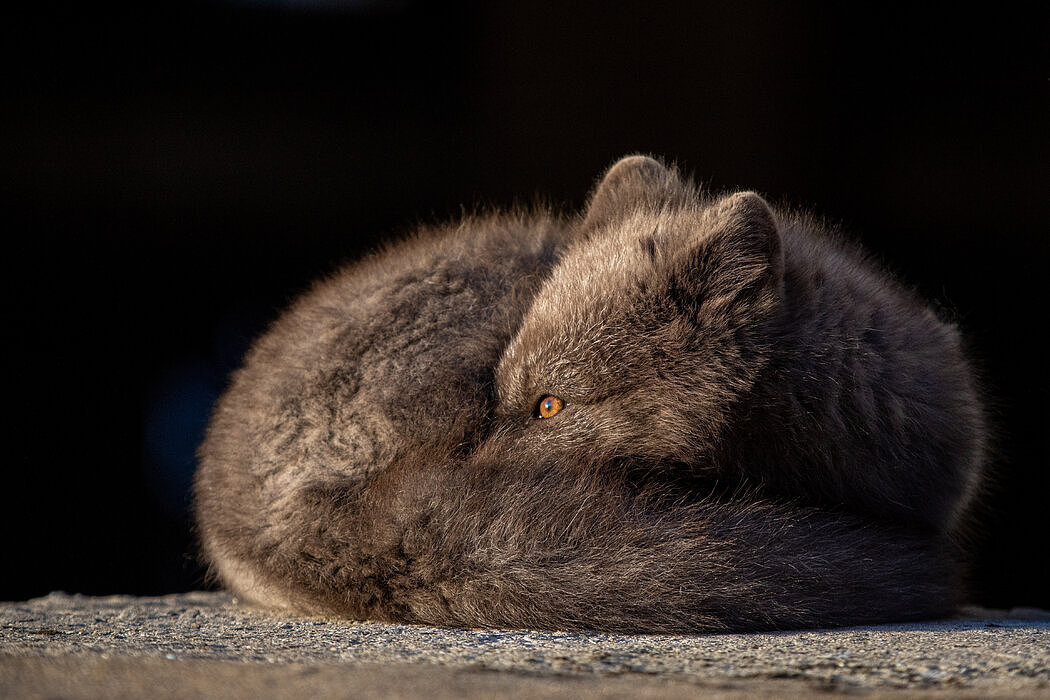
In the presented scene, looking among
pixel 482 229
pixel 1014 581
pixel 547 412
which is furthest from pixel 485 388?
pixel 1014 581

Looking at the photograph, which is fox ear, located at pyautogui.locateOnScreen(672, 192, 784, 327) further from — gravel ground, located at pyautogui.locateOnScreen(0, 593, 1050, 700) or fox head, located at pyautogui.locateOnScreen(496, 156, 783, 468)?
gravel ground, located at pyautogui.locateOnScreen(0, 593, 1050, 700)

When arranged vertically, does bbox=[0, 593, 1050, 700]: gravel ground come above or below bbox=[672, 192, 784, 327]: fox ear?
below

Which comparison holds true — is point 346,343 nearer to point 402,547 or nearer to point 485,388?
point 485,388

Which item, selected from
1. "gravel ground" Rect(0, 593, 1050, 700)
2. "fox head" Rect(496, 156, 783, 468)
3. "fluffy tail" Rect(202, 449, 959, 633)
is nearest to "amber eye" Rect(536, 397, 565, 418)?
"fox head" Rect(496, 156, 783, 468)

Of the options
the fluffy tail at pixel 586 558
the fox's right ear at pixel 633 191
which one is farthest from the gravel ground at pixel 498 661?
the fox's right ear at pixel 633 191

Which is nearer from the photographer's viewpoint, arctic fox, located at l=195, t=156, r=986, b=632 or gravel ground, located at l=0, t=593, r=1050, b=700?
gravel ground, located at l=0, t=593, r=1050, b=700

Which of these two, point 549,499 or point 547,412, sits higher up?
point 547,412

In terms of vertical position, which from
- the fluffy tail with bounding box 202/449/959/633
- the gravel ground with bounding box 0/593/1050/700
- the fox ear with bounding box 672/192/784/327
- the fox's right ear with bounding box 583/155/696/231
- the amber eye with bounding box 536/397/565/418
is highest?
the fox's right ear with bounding box 583/155/696/231
